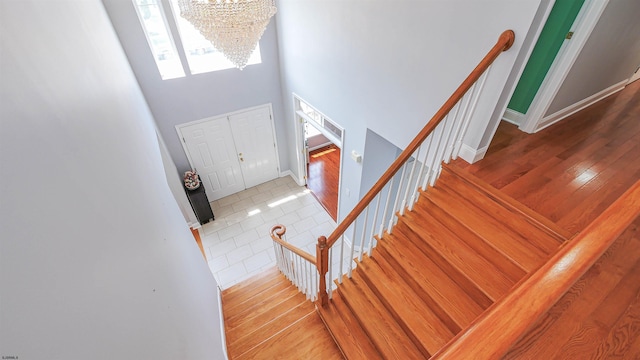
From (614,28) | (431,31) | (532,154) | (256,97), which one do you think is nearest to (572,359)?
(532,154)

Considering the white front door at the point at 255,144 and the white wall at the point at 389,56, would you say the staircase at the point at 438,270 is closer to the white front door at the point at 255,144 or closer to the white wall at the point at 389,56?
the white wall at the point at 389,56

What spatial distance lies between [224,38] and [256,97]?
285 cm

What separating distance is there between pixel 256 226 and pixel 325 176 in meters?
2.23

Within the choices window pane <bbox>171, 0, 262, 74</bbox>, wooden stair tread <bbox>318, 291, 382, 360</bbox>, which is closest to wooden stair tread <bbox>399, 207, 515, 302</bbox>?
wooden stair tread <bbox>318, 291, 382, 360</bbox>

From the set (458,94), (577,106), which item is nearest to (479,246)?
(458,94)

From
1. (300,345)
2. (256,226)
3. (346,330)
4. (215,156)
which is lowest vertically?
(256,226)

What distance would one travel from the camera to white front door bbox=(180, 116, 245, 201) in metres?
5.38

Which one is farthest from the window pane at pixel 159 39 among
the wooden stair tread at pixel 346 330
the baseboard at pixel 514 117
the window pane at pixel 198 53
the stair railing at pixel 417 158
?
the baseboard at pixel 514 117

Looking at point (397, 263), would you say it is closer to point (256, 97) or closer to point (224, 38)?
point (224, 38)

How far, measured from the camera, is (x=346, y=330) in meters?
2.36

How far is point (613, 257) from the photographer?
135cm

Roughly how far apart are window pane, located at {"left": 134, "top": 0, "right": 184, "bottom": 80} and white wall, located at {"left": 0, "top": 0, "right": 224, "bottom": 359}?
309 centimetres

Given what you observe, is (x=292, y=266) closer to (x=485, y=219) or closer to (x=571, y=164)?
(x=485, y=219)

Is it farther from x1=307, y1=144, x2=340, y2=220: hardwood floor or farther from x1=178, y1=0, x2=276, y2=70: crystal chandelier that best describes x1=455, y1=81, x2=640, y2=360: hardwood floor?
x1=307, y1=144, x2=340, y2=220: hardwood floor
